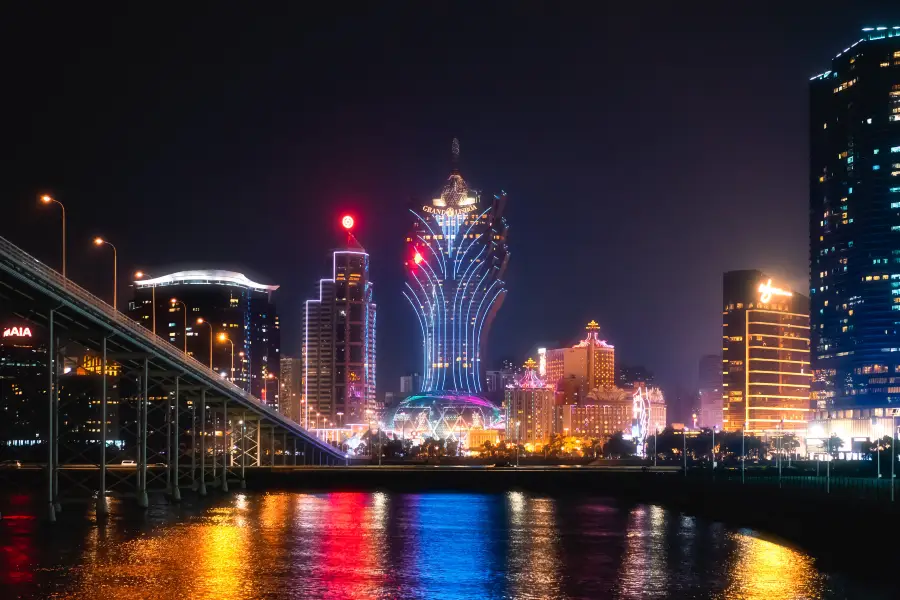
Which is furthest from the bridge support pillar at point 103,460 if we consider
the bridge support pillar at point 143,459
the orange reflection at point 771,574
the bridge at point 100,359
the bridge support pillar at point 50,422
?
the orange reflection at point 771,574

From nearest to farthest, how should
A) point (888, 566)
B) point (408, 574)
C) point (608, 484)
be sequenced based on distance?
point (408, 574) → point (888, 566) → point (608, 484)

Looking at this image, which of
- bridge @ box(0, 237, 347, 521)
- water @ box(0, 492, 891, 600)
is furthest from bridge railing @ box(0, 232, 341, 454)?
water @ box(0, 492, 891, 600)

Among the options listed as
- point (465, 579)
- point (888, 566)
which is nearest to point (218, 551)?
point (465, 579)

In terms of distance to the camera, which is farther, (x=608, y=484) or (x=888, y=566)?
(x=608, y=484)

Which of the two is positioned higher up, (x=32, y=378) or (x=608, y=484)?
(x=32, y=378)

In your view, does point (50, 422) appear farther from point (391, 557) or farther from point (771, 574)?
point (771, 574)

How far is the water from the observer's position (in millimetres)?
49500

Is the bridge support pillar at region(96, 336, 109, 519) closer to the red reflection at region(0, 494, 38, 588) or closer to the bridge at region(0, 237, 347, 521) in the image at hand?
the bridge at region(0, 237, 347, 521)

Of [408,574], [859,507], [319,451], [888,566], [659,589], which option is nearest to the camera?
[659,589]

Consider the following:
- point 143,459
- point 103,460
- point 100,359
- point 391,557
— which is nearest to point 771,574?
point 391,557

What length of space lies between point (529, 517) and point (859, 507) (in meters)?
28.7

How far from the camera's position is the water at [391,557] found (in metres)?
49.5

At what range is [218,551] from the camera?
205 feet

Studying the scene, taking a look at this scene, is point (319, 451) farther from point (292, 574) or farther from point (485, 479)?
point (292, 574)
